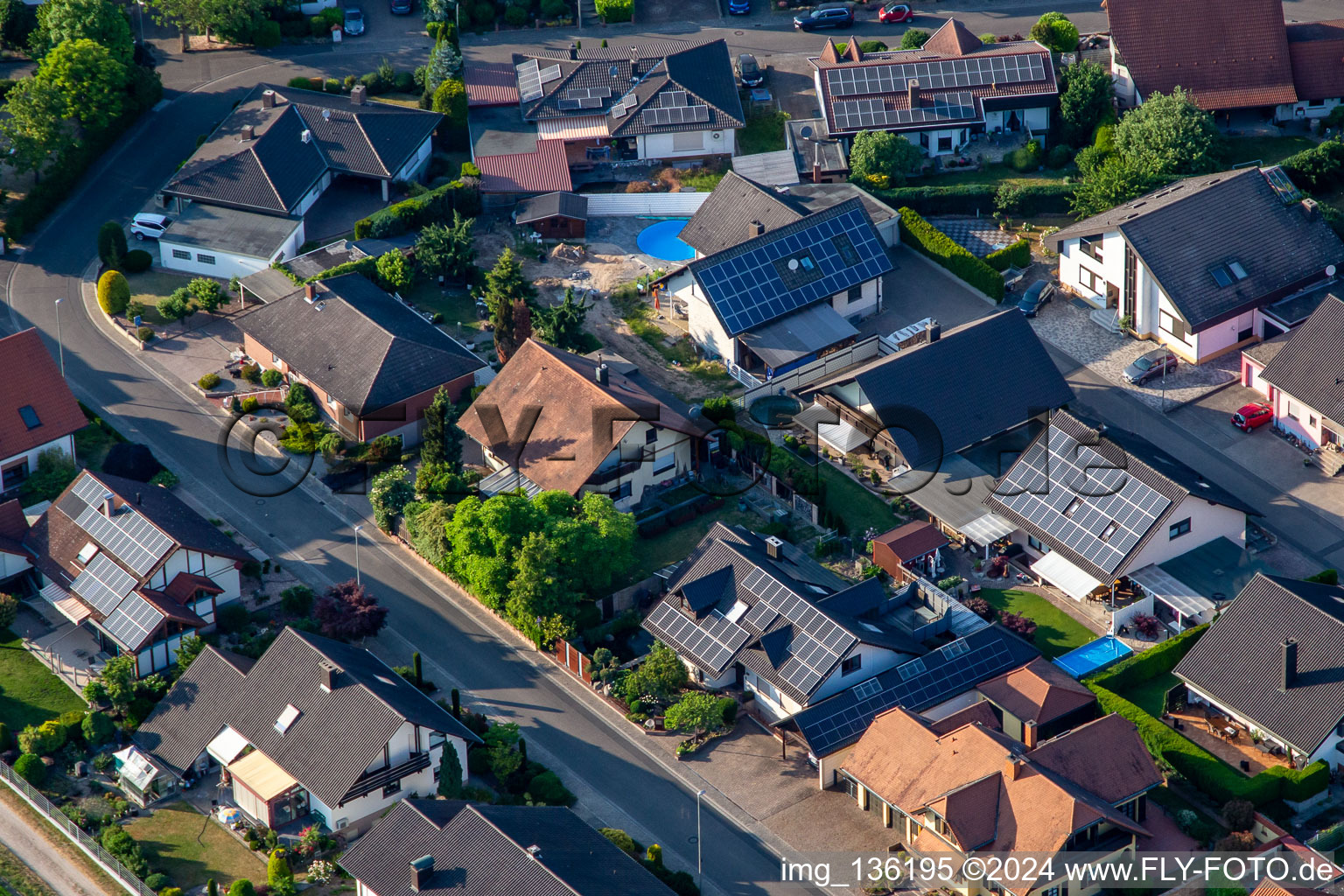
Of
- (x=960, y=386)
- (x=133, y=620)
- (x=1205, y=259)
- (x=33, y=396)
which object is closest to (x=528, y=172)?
(x=960, y=386)

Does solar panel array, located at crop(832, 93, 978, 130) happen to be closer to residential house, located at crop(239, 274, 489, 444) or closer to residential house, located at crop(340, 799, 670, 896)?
residential house, located at crop(239, 274, 489, 444)

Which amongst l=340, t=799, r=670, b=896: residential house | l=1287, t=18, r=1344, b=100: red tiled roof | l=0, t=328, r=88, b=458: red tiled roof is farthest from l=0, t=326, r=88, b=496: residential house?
l=1287, t=18, r=1344, b=100: red tiled roof

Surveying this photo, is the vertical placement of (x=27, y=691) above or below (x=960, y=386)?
below

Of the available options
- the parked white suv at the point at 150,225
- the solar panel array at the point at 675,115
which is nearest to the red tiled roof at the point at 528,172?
the solar panel array at the point at 675,115

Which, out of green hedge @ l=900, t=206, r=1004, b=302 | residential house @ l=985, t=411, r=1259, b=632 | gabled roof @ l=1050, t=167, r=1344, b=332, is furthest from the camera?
green hedge @ l=900, t=206, r=1004, b=302

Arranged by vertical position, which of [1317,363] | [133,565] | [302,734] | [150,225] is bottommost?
[302,734]

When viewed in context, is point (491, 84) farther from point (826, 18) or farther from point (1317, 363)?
point (1317, 363)
